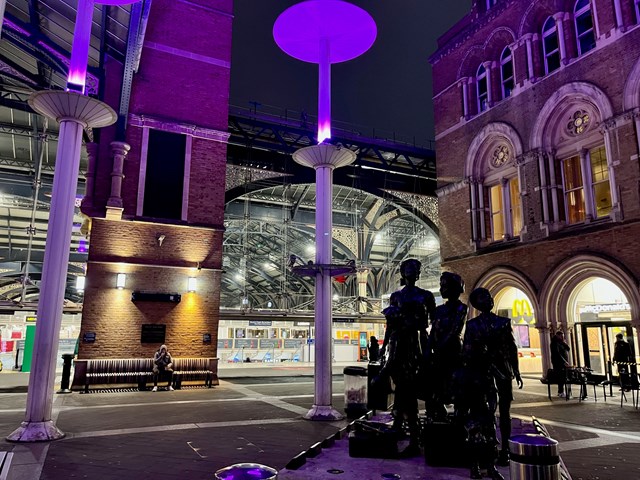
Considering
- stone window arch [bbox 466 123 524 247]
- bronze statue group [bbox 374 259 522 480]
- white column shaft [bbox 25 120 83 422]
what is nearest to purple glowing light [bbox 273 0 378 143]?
white column shaft [bbox 25 120 83 422]

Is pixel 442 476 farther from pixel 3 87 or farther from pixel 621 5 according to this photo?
pixel 3 87

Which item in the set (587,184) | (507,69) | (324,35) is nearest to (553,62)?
(507,69)

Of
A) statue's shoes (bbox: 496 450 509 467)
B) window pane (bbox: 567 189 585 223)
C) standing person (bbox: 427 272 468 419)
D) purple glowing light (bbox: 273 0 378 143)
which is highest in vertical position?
purple glowing light (bbox: 273 0 378 143)

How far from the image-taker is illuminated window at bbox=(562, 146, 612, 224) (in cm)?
1334

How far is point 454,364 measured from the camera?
17.5ft

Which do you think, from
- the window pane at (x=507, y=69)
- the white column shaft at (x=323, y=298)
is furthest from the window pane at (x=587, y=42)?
the white column shaft at (x=323, y=298)

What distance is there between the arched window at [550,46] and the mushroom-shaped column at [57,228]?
1319cm

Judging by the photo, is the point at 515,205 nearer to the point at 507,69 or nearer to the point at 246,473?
the point at 507,69

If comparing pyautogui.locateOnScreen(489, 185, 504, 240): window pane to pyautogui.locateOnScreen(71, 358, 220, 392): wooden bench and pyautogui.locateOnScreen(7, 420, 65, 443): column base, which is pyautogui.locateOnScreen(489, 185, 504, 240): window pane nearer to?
pyautogui.locateOnScreen(71, 358, 220, 392): wooden bench

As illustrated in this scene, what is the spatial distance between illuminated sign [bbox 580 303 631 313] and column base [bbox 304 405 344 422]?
31.2 ft

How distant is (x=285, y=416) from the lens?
356 inches

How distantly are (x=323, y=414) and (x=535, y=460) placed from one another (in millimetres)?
6051

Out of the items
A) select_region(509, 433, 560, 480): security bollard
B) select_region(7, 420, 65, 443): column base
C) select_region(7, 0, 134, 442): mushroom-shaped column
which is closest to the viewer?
select_region(509, 433, 560, 480): security bollard

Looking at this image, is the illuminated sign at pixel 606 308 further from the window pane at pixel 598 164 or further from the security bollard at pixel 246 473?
the security bollard at pixel 246 473
